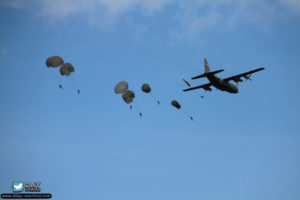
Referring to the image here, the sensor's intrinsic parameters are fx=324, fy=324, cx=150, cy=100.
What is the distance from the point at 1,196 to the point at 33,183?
4053 millimetres

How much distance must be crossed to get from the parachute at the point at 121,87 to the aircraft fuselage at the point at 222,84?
1409 centimetres

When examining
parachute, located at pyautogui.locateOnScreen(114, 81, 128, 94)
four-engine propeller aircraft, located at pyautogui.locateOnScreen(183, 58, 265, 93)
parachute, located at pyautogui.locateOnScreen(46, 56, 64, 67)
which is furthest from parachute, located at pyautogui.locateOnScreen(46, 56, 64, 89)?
four-engine propeller aircraft, located at pyautogui.locateOnScreen(183, 58, 265, 93)

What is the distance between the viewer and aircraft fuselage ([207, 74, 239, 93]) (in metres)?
49.1

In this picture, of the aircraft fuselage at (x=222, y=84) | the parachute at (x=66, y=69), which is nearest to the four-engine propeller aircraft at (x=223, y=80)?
the aircraft fuselage at (x=222, y=84)

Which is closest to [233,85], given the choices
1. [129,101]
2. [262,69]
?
[262,69]

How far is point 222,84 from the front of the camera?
5075 centimetres

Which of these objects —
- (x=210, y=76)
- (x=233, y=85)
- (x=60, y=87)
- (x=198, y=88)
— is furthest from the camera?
(x=198, y=88)

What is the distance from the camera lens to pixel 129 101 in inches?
1647

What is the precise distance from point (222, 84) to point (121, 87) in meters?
17.9

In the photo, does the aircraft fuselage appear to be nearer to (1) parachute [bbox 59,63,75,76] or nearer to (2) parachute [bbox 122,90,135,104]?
(2) parachute [bbox 122,90,135,104]

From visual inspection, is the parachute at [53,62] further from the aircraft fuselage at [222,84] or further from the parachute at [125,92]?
the aircraft fuselage at [222,84]

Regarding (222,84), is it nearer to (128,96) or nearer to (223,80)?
(223,80)

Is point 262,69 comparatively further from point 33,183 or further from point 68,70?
point 33,183

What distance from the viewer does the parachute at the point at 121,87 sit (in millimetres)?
40500
